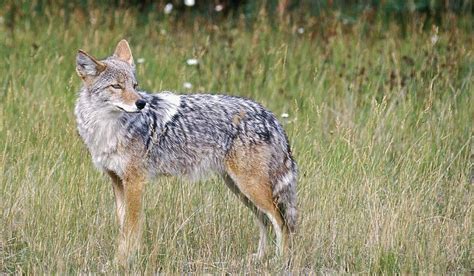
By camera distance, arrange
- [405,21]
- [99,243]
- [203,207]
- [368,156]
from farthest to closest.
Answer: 1. [405,21]
2. [368,156]
3. [203,207]
4. [99,243]

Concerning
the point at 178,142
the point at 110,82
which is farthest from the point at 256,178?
the point at 110,82

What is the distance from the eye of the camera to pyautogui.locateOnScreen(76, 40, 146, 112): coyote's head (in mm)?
6343

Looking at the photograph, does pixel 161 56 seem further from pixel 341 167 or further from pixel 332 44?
pixel 341 167

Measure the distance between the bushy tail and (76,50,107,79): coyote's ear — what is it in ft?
4.51

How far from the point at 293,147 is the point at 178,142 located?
1.62 m

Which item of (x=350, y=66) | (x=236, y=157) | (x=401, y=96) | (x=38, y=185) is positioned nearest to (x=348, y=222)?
(x=236, y=157)

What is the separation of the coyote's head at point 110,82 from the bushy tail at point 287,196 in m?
1.14

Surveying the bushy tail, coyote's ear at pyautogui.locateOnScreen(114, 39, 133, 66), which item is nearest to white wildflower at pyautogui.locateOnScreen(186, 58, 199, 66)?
coyote's ear at pyautogui.locateOnScreen(114, 39, 133, 66)

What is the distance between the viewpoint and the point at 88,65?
649cm

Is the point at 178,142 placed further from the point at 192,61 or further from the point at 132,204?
the point at 192,61

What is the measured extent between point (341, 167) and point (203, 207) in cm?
133

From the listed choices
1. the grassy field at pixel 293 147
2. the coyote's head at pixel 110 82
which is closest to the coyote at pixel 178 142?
the coyote's head at pixel 110 82

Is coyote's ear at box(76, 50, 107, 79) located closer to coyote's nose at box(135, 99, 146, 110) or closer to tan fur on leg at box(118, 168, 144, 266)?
coyote's nose at box(135, 99, 146, 110)

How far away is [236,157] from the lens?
6621 millimetres
